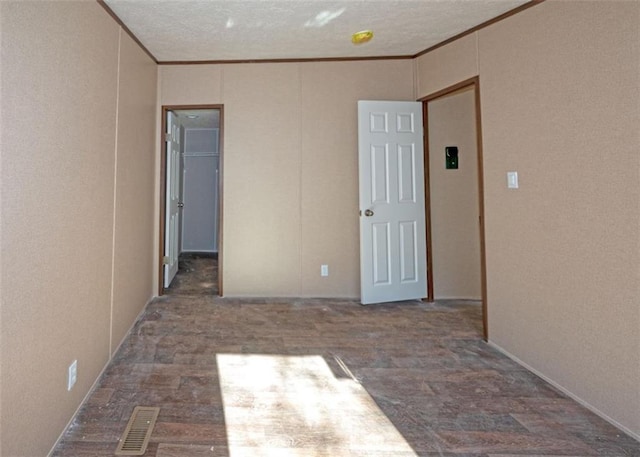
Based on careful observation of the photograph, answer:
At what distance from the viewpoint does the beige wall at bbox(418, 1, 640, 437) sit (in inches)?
67.7

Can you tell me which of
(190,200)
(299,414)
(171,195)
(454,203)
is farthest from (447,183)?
(190,200)

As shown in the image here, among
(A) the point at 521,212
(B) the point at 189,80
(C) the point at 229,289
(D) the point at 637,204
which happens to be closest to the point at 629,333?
(D) the point at 637,204

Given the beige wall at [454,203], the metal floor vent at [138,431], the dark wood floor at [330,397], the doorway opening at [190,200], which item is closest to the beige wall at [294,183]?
the doorway opening at [190,200]

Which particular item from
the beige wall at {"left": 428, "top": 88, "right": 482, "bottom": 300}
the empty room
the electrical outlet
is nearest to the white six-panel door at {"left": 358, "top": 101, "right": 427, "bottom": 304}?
the empty room

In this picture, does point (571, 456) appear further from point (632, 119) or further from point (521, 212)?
point (632, 119)

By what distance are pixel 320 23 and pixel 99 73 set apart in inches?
68.0

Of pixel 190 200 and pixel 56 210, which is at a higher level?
pixel 190 200

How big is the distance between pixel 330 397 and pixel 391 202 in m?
2.18

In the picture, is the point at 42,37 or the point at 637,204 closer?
the point at 42,37

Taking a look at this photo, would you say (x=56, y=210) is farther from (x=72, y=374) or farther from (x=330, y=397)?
(x=330, y=397)

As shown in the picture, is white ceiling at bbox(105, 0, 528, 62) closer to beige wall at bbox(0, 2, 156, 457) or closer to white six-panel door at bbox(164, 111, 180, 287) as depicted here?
beige wall at bbox(0, 2, 156, 457)

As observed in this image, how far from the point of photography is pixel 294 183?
374 centimetres


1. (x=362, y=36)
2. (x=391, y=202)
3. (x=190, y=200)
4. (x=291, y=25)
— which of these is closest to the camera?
(x=291, y=25)

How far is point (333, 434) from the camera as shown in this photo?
1611 millimetres
